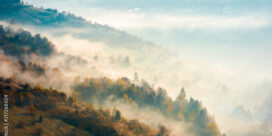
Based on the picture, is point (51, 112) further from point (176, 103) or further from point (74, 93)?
point (176, 103)

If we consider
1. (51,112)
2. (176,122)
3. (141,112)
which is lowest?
A: (176,122)

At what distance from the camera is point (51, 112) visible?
4326 inches

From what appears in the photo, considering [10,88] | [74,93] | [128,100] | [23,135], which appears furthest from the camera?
[128,100]

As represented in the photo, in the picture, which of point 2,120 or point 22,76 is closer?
point 2,120

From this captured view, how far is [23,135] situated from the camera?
82688 millimetres

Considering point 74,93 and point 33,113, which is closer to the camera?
point 33,113

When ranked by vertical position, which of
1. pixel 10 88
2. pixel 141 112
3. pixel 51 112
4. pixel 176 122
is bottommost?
pixel 176 122

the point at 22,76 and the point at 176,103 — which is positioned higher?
the point at 22,76

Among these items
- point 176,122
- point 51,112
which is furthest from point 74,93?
point 176,122

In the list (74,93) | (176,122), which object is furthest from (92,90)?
(176,122)

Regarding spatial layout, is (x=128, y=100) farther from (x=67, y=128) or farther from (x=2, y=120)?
(x=2, y=120)

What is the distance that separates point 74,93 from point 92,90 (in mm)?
17929

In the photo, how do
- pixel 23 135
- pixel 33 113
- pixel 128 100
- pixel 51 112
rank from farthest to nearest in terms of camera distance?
pixel 128 100 → pixel 51 112 → pixel 33 113 → pixel 23 135

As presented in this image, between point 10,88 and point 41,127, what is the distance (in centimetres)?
4491
